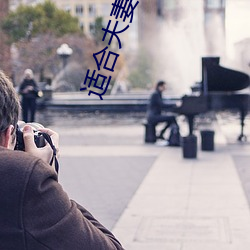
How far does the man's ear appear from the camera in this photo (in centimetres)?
193

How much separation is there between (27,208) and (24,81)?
60.5 feet

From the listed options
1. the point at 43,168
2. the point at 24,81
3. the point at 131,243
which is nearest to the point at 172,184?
the point at 131,243

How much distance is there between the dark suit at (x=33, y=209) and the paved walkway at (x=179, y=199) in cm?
424

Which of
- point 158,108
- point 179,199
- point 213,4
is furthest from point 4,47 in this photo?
point 179,199

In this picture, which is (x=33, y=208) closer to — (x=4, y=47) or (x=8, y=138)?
(x=8, y=138)

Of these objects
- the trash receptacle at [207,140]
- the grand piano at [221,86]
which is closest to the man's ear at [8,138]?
the trash receptacle at [207,140]

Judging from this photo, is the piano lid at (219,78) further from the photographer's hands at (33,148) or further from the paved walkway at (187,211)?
the photographer's hands at (33,148)

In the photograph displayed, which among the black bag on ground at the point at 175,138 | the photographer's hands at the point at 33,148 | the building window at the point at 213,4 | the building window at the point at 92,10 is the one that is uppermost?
the photographer's hands at the point at 33,148

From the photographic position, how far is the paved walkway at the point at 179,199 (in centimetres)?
633

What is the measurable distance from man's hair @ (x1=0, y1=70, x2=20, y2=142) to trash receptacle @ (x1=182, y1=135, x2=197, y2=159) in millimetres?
10476

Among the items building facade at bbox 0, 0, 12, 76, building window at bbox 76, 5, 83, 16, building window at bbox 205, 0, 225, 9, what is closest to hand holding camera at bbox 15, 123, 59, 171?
building facade at bbox 0, 0, 12, 76

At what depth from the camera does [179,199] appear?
8.33m

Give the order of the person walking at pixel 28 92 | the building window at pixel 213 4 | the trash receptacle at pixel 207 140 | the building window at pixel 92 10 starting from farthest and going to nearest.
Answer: the building window at pixel 92 10 < the building window at pixel 213 4 < the person walking at pixel 28 92 < the trash receptacle at pixel 207 140

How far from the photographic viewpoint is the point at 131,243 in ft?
20.3
